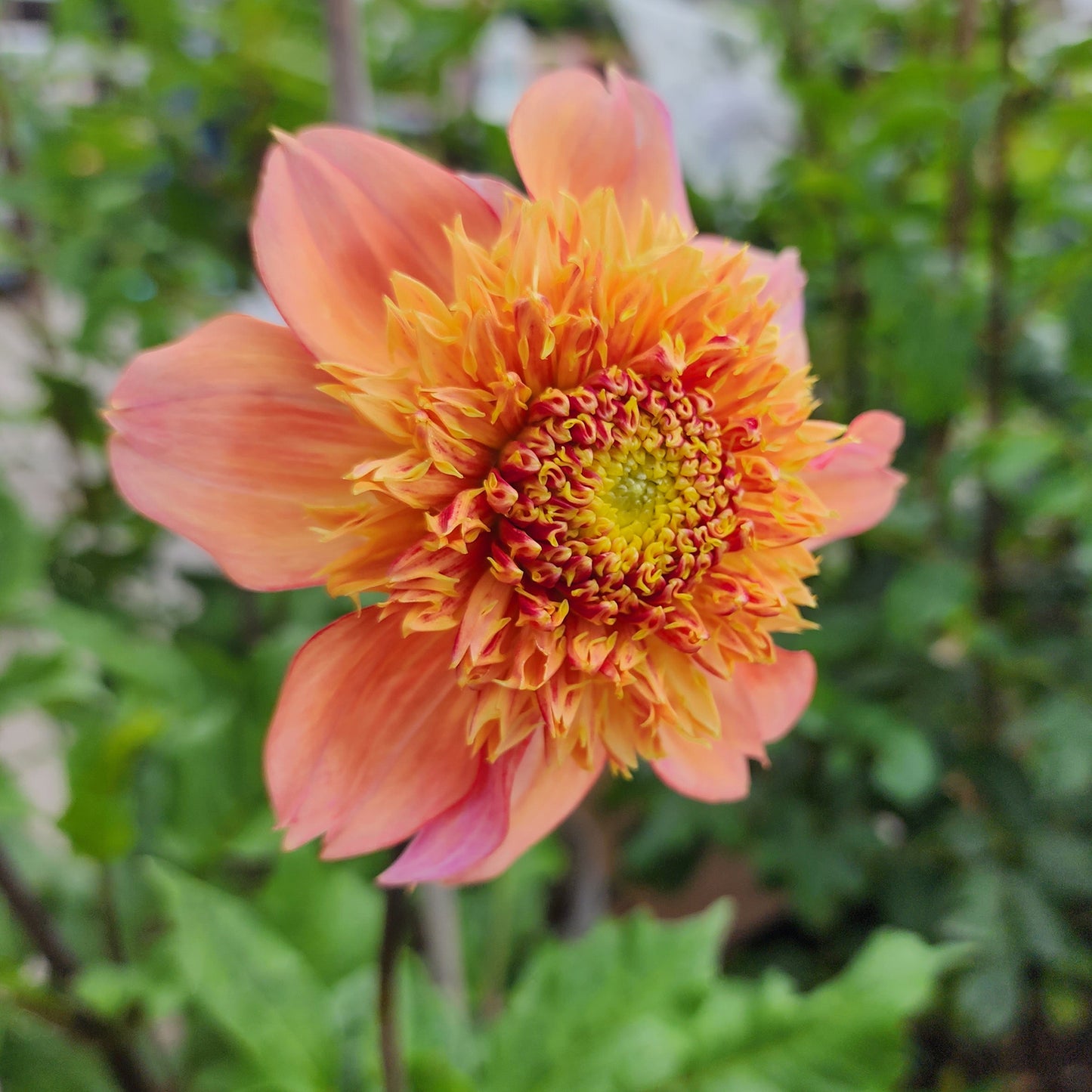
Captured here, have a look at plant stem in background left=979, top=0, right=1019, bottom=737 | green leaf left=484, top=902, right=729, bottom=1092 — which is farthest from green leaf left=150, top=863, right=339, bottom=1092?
plant stem in background left=979, top=0, right=1019, bottom=737

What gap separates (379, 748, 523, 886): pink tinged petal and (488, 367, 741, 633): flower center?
0.19 feet

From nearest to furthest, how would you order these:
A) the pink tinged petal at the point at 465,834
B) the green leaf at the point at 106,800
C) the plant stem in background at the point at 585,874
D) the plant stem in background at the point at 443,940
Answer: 1. the pink tinged petal at the point at 465,834
2. the green leaf at the point at 106,800
3. the plant stem in background at the point at 443,940
4. the plant stem in background at the point at 585,874

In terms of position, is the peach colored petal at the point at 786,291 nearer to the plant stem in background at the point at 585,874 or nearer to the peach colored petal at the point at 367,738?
the peach colored petal at the point at 367,738

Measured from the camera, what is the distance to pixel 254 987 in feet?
1.58

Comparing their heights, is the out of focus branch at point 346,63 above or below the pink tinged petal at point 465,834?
above

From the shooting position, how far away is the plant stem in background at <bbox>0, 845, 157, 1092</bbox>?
0.50 m

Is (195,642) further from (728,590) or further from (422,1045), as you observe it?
(728,590)

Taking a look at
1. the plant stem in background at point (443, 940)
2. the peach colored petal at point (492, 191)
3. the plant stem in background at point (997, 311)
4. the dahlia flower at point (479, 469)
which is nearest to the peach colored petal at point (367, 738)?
the dahlia flower at point (479, 469)

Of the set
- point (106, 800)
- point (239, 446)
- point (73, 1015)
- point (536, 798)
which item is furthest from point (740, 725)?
point (73, 1015)

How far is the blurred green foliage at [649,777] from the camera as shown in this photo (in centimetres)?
51

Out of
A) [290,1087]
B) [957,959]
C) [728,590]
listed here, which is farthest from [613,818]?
[728,590]

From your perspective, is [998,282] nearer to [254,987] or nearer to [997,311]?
[997,311]

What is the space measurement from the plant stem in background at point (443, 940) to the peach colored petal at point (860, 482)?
355 mm

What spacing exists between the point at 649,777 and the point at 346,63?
601 millimetres
